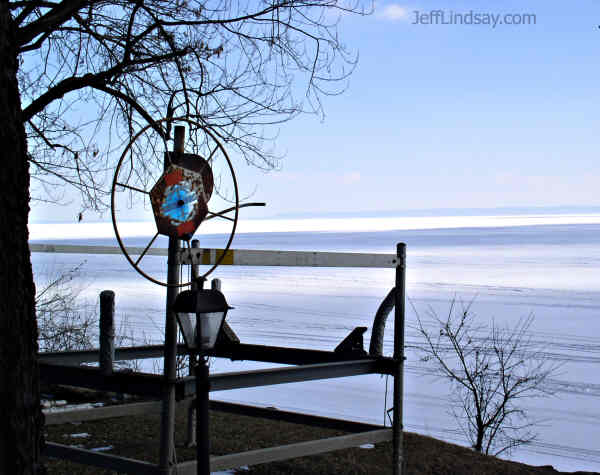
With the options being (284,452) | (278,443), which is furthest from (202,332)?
(278,443)

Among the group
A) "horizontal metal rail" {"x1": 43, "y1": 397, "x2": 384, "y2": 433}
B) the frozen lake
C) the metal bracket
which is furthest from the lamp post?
the frozen lake

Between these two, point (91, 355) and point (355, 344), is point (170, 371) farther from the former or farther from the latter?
point (91, 355)

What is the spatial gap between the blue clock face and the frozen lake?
17.9ft

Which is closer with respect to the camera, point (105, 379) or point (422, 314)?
point (105, 379)

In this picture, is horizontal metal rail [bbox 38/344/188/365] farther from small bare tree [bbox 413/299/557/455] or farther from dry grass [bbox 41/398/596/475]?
small bare tree [bbox 413/299/557/455]

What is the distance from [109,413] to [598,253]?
38496 millimetres

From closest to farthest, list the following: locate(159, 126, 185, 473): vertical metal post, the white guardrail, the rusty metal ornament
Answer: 1. the rusty metal ornament
2. locate(159, 126, 185, 473): vertical metal post
3. the white guardrail

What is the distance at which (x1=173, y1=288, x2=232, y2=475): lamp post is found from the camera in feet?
13.3

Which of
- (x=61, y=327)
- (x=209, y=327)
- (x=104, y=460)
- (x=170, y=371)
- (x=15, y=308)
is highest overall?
(x=15, y=308)

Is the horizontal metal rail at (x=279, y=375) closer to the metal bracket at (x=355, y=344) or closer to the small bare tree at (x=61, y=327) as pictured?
the metal bracket at (x=355, y=344)

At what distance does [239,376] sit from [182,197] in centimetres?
111

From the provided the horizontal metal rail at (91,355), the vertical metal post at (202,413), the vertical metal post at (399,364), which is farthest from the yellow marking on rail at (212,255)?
the horizontal metal rail at (91,355)

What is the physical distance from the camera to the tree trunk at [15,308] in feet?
11.4

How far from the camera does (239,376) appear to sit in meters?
4.77
